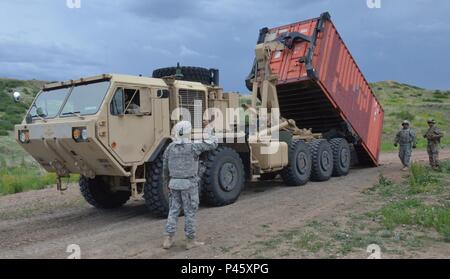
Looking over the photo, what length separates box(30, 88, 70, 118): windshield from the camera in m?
7.68

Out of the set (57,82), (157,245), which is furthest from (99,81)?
(157,245)

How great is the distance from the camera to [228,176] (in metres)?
8.73

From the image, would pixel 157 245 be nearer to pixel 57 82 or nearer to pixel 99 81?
pixel 99 81

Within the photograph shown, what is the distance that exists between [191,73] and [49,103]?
8.74ft

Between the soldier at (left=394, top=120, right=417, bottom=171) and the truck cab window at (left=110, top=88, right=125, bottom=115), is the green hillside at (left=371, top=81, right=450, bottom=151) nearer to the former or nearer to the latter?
the soldier at (left=394, top=120, right=417, bottom=171)

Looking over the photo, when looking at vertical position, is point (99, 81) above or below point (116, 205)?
above

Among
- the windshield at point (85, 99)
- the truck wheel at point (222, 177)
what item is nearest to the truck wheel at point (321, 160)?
the truck wheel at point (222, 177)

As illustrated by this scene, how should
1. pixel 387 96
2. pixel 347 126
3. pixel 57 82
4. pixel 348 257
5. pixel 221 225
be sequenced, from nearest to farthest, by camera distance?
1. pixel 348 257
2. pixel 221 225
3. pixel 57 82
4. pixel 347 126
5. pixel 387 96

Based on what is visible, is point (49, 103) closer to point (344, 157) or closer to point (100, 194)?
point (100, 194)

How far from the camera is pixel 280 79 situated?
11555mm

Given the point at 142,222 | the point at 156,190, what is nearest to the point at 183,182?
the point at 156,190

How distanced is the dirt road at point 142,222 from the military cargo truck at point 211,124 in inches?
18.7

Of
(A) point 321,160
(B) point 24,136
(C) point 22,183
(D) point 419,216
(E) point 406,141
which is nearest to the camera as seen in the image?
(D) point 419,216

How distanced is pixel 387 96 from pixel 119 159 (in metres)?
46.5
